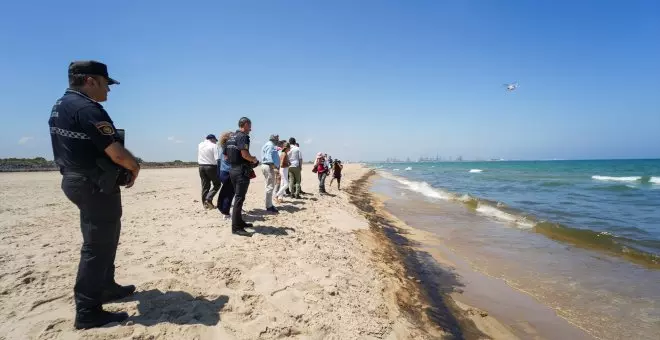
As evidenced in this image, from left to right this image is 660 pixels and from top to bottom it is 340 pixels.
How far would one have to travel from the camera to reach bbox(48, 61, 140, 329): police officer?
97.0 inches

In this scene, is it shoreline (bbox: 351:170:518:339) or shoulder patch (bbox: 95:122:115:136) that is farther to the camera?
shoreline (bbox: 351:170:518:339)

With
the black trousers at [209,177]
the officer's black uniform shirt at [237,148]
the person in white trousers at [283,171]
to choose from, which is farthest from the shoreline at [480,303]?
the black trousers at [209,177]

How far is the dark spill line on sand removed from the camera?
12.2 feet

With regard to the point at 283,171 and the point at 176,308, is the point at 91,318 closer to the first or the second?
the point at 176,308

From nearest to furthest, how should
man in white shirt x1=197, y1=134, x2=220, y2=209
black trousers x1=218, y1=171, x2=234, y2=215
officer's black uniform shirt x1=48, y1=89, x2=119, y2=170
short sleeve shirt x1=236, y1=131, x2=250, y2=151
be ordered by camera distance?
officer's black uniform shirt x1=48, y1=89, x2=119, y2=170 → short sleeve shirt x1=236, y1=131, x2=250, y2=151 → black trousers x1=218, y1=171, x2=234, y2=215 → man in white shirt x1=197, y1=134, x2=220, y2=209

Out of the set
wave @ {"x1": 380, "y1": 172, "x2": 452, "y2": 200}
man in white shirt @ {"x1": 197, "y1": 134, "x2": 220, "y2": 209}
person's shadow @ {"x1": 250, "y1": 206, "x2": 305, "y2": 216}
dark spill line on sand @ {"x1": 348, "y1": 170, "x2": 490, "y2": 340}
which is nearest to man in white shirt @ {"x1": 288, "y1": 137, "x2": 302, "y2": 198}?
person's shadow @ {"x1": 250, "y1": 206, "x2": 305, "y2": 216}

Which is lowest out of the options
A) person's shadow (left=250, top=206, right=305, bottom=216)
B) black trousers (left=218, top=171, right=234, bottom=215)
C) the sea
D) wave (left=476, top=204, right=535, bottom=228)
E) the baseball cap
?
the sea

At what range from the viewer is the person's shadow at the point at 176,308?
2.89 m

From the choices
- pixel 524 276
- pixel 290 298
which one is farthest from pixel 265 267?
pixel 524 276

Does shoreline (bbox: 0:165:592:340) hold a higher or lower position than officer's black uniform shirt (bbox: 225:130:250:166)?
lower

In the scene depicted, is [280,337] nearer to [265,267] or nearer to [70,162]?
[265,267]

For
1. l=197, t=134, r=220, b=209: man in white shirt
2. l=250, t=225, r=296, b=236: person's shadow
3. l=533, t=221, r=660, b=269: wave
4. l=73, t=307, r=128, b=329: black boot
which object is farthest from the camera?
l=197, t=134, r=220, b=209: man in white shirt

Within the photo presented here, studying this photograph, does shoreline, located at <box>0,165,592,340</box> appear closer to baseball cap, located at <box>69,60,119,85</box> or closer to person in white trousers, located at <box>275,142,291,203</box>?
baseball cap, located at <box>69,60,119,85</box>

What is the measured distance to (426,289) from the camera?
4844 mm
